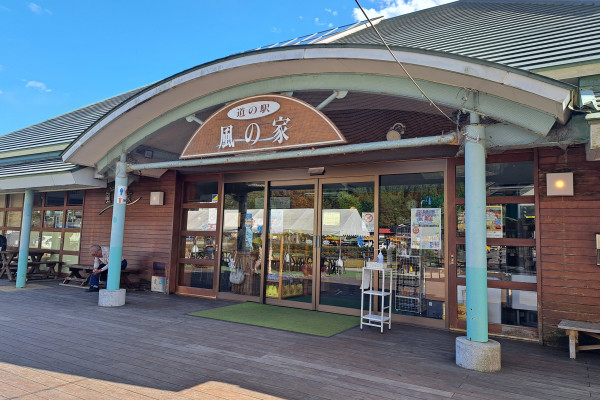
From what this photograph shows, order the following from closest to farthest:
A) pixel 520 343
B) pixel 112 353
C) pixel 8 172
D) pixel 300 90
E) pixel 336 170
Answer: pixel 112 353, pixel 520 343, pixel 300 90, pixel 336 170, pixel 8 172

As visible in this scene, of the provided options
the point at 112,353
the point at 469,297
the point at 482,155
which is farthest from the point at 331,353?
the point at 482,155

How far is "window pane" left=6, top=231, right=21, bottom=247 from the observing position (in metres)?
10.4

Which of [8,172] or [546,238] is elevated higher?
[8,172]

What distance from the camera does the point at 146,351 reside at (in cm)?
400

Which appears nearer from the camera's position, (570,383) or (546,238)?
(570,383)

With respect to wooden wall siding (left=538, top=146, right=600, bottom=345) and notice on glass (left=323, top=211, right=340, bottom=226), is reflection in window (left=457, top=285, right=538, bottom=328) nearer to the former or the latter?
wooden wall siding (left=538, top=146, right=600, bottom=345)

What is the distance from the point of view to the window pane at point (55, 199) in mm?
9820

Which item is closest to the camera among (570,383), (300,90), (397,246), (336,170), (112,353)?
(570,383)

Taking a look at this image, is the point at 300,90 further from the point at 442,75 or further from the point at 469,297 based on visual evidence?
the point at 469,297

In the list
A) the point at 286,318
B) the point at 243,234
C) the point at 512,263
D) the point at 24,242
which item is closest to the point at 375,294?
the point at 286,318

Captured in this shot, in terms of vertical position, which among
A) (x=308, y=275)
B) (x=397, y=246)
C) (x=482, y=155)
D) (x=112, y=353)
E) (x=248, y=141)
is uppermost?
(x=248, y=141)

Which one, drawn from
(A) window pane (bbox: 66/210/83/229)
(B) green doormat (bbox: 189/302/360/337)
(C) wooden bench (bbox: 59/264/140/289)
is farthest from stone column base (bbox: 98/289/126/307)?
(A) window pane (bbox: 66/210/83/229)

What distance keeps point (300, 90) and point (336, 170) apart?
1761mm

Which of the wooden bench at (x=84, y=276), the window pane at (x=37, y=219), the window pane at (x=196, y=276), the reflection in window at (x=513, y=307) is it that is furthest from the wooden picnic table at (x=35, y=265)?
the reflection in window at (x=513, y=307)
